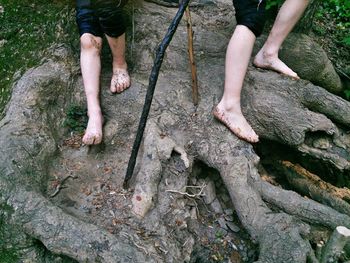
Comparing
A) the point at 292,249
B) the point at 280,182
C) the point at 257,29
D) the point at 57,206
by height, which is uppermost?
the point at 257,29

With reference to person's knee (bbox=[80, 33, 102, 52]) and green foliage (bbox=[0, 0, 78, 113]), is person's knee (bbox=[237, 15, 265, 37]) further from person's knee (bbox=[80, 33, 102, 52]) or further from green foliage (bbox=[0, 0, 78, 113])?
green foliage (bbox=[0, 0, 78, 113])

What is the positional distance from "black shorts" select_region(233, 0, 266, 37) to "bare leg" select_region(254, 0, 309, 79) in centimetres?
32

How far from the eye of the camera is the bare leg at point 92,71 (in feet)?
10.3

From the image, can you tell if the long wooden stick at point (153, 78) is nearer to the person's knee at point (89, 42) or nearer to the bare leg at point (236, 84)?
the bare leg at point (236, 84)

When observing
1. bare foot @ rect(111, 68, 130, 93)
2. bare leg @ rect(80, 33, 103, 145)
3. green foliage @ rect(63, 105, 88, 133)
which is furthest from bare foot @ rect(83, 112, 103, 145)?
bare foot @ rect(111, 68, 130, 93)

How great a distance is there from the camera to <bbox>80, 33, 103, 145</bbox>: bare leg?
3146 millimetres

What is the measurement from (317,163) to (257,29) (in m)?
1.04

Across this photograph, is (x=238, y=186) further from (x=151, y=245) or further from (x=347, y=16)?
(x=347, y=16)

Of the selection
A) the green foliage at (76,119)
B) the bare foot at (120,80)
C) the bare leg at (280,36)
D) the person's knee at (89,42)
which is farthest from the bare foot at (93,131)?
the bare leg at (280,36)

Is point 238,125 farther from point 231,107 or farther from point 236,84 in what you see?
point 236,84

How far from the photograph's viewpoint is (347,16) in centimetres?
520

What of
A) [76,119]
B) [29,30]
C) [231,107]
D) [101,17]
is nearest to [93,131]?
[76,119]

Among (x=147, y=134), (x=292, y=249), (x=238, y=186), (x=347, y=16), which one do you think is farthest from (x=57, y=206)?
(x=347, y=16)

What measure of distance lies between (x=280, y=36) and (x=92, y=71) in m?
1.40
